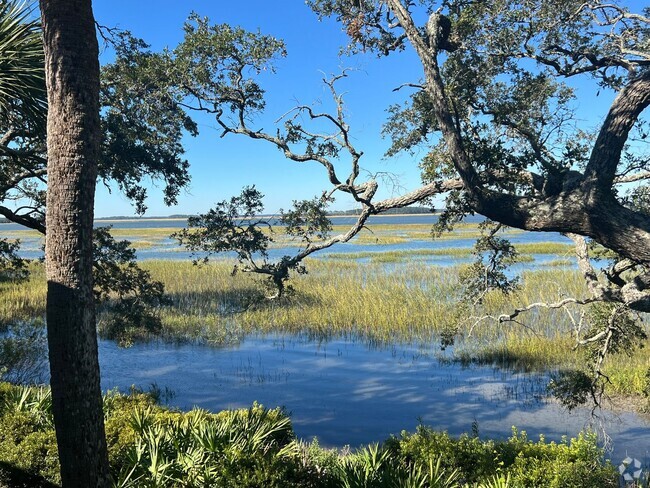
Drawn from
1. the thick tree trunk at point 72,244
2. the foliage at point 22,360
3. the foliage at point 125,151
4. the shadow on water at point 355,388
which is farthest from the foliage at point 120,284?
the thick tree trunk at point 72,244

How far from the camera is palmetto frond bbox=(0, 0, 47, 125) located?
A: 7.61 metres

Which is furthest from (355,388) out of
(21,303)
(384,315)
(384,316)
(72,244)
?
(21,303)

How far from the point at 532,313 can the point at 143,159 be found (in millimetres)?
15895

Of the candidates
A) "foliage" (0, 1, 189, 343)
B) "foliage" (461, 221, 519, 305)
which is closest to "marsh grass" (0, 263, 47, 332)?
"foliage" (0, 1, 189, 343)

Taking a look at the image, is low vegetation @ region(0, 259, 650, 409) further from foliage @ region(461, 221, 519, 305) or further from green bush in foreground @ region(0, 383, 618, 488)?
green bush in foreground @ region(0, 383, 618, 488)

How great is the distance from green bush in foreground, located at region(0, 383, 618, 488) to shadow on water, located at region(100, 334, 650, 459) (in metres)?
4.53

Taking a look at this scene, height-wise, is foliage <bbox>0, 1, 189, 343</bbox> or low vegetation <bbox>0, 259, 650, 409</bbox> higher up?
foliage <bbox>0, 1, 189, 343</bbox>

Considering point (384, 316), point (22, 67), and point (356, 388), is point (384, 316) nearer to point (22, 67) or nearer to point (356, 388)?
point (356, 388)

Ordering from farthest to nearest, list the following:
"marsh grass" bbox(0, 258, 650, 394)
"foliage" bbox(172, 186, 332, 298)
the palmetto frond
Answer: "marsh grass" bbox(0, 258, 650, 394) < "foliage" bbox(172, 186, 332, 298) < the palmetto frond

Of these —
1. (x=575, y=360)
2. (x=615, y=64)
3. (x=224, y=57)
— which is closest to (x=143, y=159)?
(x=224, y=57)

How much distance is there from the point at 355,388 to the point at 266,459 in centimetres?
863

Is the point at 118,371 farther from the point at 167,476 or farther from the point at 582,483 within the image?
the point at 582,483

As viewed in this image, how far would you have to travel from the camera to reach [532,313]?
20.3m

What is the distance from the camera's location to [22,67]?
7.70 m
